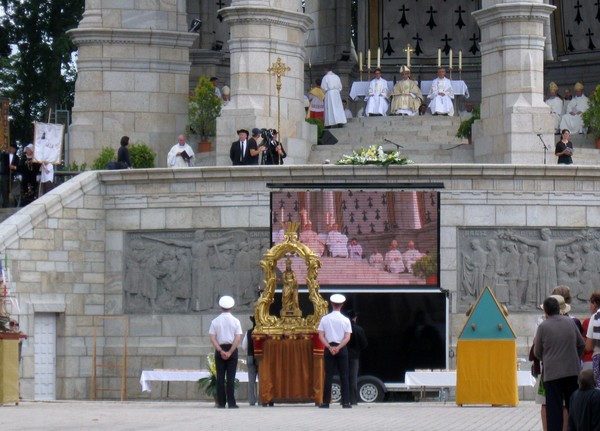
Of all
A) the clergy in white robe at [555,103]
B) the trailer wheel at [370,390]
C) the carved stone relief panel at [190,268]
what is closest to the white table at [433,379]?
the trailer wheel at [370,390]

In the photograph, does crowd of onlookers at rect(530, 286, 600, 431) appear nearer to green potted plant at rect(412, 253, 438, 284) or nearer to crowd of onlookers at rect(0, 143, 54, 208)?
green potted plant at rect(412, 253, 438, 284)

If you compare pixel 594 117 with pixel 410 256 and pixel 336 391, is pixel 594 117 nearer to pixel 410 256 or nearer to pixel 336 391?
pixel 410 256

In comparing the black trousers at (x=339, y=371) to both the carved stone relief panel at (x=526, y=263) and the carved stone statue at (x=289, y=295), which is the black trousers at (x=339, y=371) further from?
the carved stone relief panel at (x=526, y=263)

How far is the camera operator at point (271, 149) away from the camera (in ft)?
127

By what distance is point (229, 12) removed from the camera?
134 ft

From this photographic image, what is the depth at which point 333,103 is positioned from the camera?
150 feet

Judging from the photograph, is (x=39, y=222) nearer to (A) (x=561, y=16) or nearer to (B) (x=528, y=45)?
(B) (x=528, y=45)

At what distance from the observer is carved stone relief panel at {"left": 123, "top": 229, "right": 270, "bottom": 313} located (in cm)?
3669

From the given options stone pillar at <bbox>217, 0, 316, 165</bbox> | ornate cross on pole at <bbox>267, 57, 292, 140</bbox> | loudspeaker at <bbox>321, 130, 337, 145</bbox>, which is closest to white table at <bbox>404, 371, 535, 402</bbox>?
stone pillar at <bbox>217, 0, 316, 165</bbox>

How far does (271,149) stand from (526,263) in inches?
234

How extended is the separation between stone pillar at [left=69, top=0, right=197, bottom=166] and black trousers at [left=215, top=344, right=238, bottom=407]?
15768 millimetres

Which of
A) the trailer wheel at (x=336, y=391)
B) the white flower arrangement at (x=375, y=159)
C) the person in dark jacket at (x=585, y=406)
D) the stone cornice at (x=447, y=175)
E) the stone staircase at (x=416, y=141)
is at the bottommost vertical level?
the trailer wheel at (x=336, y=391)

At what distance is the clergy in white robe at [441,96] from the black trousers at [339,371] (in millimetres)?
18402

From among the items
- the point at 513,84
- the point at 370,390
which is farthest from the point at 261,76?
the point at 370,390
